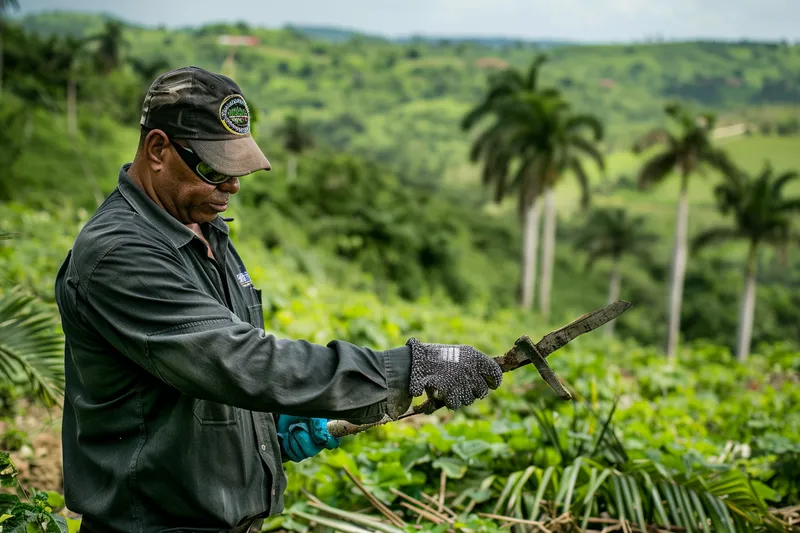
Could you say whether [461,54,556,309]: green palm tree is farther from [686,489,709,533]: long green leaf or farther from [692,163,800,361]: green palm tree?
[686,489,709,533]: long green leaf

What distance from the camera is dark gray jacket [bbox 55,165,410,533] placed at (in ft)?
6.06

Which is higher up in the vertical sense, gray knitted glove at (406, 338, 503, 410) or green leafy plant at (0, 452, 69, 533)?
gray knitted glove at (406, 338, 503, 410)

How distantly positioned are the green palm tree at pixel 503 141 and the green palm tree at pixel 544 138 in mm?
215

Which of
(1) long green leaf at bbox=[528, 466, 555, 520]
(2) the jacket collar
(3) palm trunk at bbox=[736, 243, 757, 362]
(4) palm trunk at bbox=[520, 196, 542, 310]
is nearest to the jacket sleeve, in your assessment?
(2) the jacket collar

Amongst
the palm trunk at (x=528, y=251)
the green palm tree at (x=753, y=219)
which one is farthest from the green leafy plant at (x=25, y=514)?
the green palm tree at (x=753, y=219)

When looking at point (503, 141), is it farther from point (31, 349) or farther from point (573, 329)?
point (573, 329)

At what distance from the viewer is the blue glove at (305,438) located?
2512mm

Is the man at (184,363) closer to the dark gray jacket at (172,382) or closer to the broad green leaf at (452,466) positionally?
the dark gray jacket at (172,382)

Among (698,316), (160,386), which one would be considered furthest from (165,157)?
(698,316)

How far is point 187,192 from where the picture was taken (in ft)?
7.04

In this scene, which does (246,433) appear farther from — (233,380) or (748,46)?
(748,46)

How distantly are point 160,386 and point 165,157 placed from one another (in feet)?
2.00

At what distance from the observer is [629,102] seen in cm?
16512

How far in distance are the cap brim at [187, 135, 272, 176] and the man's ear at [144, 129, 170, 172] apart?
8 centimetres
